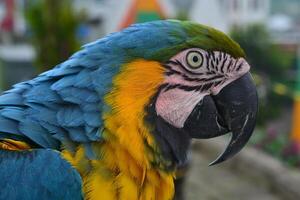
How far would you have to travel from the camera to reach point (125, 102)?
128 cm

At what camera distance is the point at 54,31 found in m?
3.70

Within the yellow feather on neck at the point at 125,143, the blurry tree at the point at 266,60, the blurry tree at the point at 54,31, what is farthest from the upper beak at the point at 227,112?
the blurry tree at the point at 266,60

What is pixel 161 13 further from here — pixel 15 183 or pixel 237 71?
pixel 15 183

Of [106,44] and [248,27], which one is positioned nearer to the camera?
[106,44]

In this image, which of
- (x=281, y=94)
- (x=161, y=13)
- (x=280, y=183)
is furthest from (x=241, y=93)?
(x=281, y=94)

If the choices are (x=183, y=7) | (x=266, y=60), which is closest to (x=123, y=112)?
(x=183, y=7)

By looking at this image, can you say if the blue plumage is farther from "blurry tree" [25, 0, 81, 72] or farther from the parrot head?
"blurry tree" [25, 0, 81, 72]

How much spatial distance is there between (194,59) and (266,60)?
24.9ft

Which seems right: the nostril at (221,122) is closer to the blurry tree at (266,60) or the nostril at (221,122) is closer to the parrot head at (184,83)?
the parrot head at (184,83)

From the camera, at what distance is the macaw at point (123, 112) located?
1.25m

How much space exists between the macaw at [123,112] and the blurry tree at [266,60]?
6928 mm

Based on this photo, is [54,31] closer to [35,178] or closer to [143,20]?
[143,20]

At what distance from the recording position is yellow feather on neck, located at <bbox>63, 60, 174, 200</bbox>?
127 centimetres

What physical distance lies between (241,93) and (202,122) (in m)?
0.12
